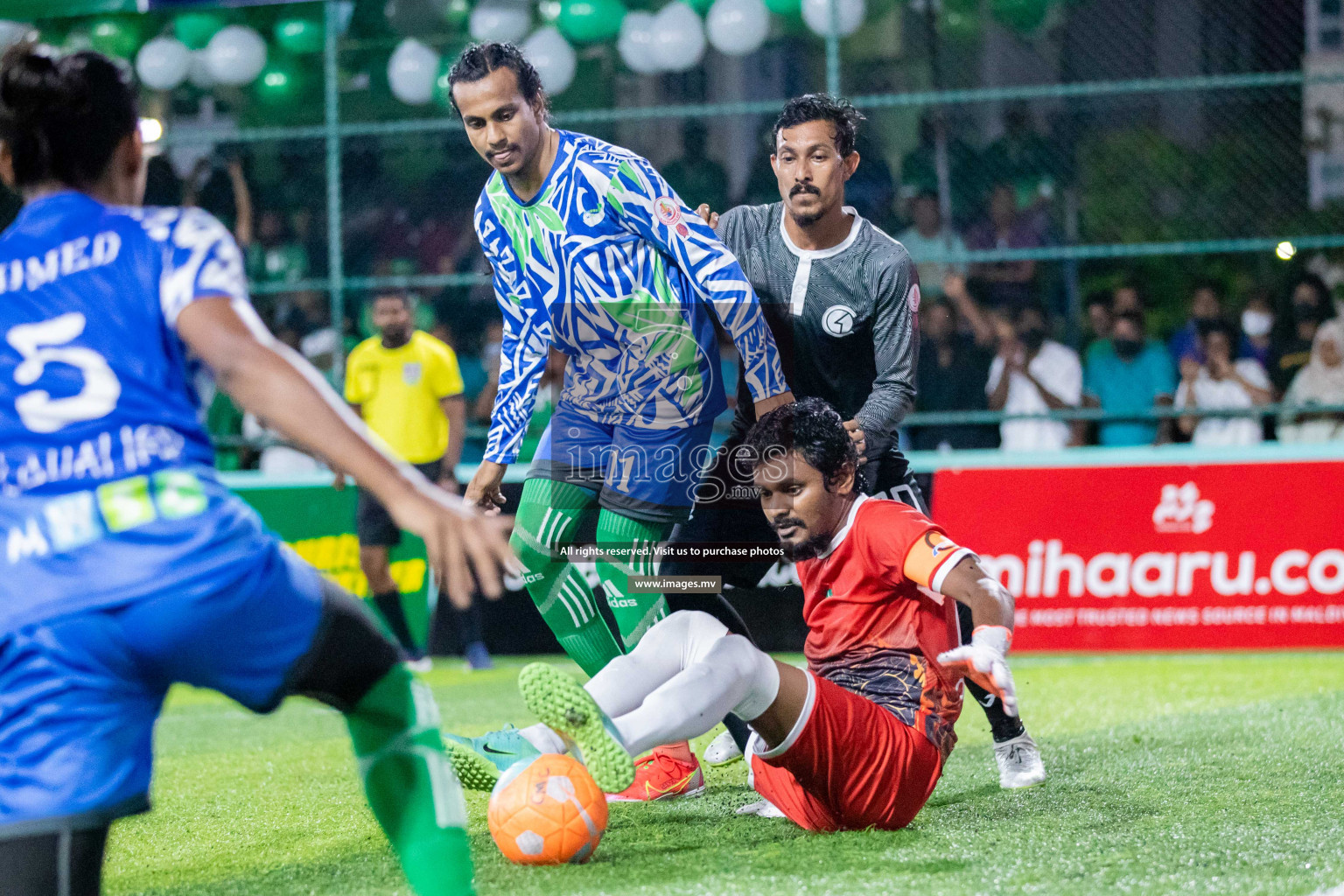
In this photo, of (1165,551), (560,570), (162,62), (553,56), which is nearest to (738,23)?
(553,56)

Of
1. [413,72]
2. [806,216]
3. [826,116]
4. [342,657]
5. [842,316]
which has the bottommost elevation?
[342,657]

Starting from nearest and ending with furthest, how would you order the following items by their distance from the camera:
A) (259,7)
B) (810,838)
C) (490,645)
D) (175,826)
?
(810,838), (175,826), (490,645), (259,7)

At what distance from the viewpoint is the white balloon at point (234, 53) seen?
11039 mm

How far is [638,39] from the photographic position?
34.6 feet

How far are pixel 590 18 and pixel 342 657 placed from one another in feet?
28.7

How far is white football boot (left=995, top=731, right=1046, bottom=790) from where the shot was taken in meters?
4.80

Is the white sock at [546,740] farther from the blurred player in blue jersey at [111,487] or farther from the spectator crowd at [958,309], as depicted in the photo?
the spectator crowd at [958,309]

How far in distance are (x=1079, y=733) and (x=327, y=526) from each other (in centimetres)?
547

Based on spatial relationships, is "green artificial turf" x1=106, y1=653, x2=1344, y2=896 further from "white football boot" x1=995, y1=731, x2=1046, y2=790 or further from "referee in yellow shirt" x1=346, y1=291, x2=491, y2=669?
"referee in yellow shirt" x1=346, y1=291, x2=491, y2=669

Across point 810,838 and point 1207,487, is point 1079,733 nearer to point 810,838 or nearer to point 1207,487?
point 810,838

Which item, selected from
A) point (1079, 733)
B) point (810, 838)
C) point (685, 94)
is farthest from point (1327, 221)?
point (810, 838)

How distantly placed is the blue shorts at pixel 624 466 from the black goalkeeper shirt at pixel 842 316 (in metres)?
0.30

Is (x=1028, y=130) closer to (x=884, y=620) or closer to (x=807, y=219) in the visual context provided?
(x=807, y=219)

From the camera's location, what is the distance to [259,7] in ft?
36.4
